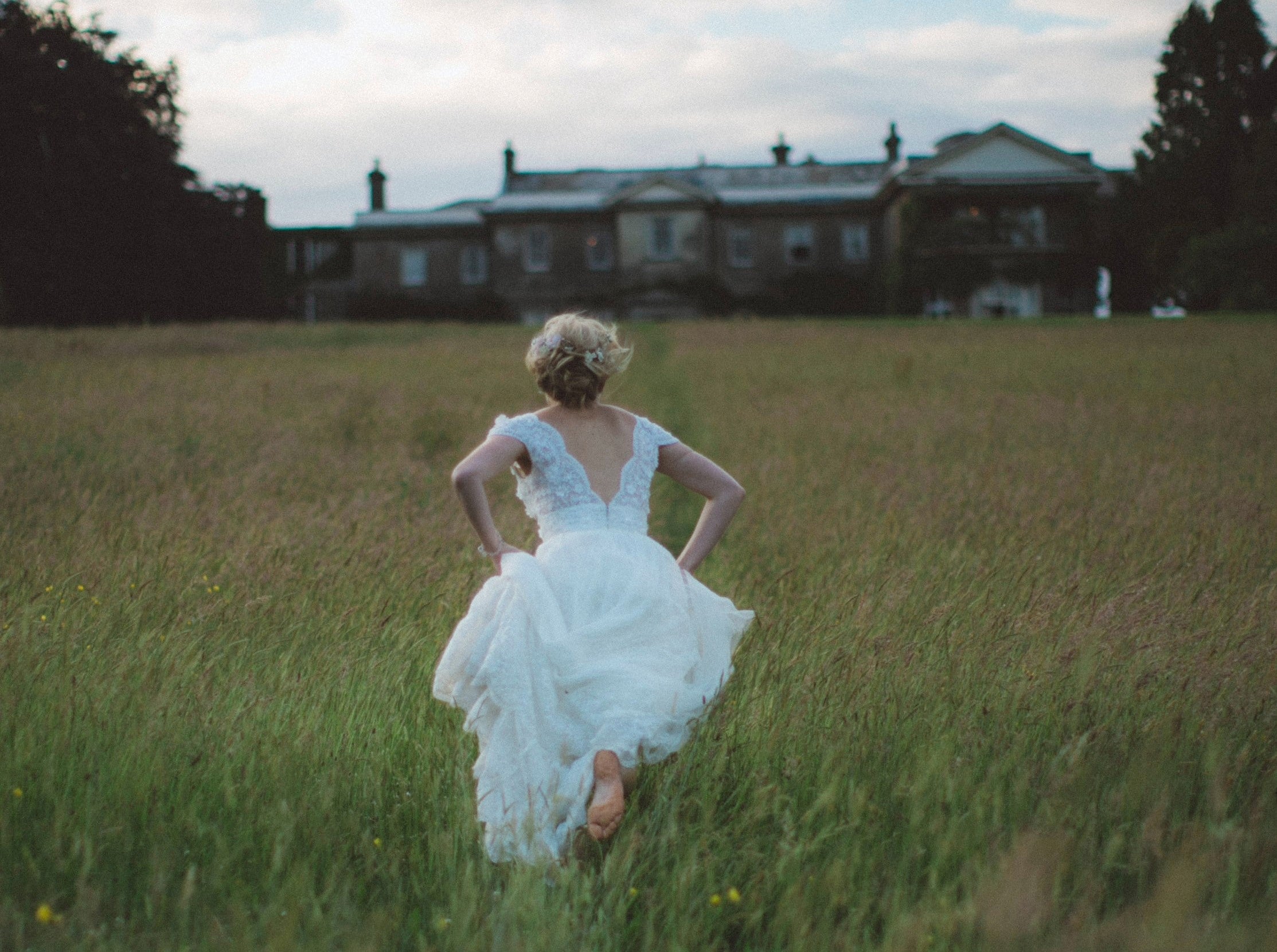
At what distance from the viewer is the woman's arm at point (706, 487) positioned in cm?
358

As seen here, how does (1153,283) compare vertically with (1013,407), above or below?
above

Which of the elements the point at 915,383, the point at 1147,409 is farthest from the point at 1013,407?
the point at 915,383

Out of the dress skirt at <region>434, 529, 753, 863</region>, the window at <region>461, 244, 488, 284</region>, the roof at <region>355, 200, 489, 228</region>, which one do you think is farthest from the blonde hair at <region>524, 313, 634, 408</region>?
the window at <region>461, 244, 488, 284</region>

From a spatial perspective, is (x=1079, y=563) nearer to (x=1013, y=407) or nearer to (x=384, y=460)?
(x=384, y=460)

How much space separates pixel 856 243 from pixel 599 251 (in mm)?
11046

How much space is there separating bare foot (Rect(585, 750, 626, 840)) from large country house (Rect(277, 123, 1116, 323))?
40.5 metres

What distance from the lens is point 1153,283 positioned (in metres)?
44.4

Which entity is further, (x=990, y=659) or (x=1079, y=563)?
(x=1079, y=563)

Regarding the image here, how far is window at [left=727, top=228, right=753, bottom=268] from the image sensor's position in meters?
45.9

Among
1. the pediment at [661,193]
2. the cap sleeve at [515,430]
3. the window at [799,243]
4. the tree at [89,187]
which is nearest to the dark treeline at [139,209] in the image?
the tree at [89,187]

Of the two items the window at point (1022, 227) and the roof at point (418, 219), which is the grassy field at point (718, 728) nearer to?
the window at point (1022, 227)

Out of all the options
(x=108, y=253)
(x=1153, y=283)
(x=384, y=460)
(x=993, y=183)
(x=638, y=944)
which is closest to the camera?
(x=638, y=944)

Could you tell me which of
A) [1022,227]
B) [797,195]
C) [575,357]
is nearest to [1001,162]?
[1022,227]

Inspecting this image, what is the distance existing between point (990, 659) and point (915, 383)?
1262 centimetres
